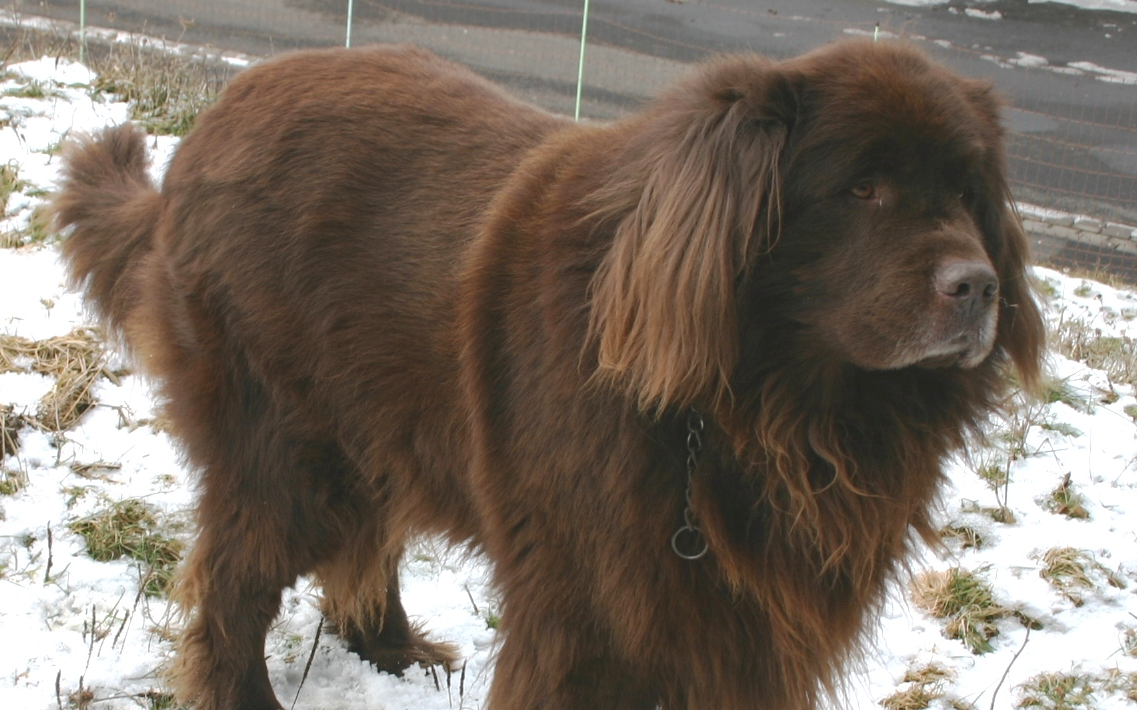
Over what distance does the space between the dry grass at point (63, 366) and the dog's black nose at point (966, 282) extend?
3417 millimetres

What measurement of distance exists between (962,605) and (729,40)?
10887 mm

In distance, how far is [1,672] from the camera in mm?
3420

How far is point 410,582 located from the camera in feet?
14.1

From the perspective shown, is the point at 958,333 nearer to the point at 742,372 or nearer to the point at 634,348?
the point at 742,372

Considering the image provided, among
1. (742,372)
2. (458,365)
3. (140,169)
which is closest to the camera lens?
(742,372)

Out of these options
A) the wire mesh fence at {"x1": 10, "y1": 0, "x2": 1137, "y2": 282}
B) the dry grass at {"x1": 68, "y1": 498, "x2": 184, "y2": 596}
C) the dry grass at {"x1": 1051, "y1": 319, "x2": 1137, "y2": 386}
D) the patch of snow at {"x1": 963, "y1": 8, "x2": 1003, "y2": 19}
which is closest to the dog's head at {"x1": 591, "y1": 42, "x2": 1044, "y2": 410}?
the dry grass at {"x1": 68, "y1": 498, "x2": 184, "y2": 596}

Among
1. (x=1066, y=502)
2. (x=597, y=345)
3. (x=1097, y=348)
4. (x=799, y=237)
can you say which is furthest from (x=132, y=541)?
(x=1097, y=348)

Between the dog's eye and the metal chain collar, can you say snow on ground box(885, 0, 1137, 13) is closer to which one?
the dog's eye

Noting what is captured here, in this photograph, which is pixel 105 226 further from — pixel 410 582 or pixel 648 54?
pixel 648 54

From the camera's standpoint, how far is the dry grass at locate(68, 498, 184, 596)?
395 centimetres

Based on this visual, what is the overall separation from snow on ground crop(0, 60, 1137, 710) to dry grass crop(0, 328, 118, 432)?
0.04 m

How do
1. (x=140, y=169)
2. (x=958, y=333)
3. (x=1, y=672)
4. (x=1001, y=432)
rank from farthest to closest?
(x=1001, y=432) < (x=140, y=169) < (x=1, y=672) < (x=958, y=333)

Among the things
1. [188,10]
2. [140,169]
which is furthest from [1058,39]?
[140,169]

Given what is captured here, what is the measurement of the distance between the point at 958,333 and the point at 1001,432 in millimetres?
2695
